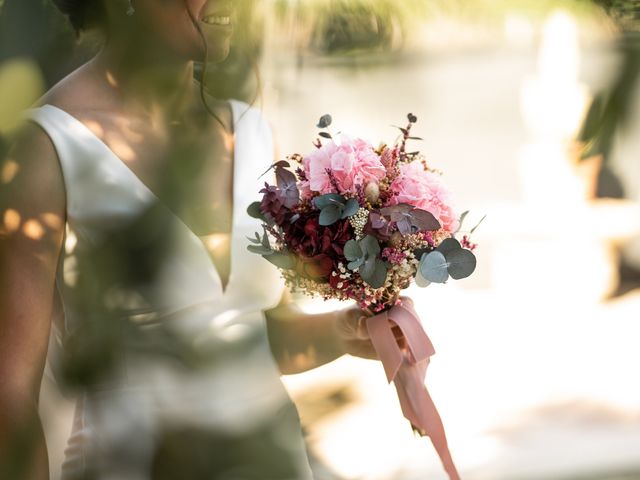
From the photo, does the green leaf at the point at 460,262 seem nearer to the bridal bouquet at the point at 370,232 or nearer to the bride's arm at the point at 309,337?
the bridal bouquet at the point at 370,232

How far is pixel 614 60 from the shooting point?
4.67 m

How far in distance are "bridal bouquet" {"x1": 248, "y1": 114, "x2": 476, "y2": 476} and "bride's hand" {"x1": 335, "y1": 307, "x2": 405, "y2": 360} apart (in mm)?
67

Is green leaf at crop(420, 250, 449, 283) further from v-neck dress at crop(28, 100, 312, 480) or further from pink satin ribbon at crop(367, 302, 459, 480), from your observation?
v-neck dress at crop(28, 100, 312, 480)

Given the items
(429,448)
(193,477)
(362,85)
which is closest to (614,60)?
(362,85)

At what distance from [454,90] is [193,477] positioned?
2.45m

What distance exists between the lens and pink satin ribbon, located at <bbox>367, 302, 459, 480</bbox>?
7.66 ft

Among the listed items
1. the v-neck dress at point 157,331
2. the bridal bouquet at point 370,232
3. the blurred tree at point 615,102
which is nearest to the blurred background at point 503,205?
the blurred tree at point 615,102

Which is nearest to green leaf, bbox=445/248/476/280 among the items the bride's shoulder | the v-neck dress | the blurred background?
the v-neck dress

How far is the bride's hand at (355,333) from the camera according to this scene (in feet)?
8.00

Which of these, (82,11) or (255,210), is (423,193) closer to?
(255,210)

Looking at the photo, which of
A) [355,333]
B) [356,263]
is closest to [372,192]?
[356,263]

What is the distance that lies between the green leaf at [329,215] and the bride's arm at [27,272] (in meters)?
0.71

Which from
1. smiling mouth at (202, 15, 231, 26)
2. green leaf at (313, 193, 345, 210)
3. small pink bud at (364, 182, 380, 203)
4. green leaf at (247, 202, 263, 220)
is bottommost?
green leaf at (247, 202, 263, 220)

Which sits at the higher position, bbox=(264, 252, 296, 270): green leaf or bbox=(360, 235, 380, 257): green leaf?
bbox=(360, 235, 380, 257): green leaf
